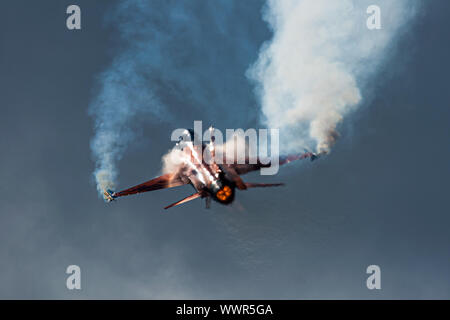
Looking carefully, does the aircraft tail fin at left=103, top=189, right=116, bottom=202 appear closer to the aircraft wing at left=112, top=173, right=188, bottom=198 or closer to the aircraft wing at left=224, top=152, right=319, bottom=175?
the aircraft wing at left=112, top=173, right=188, bottom=198

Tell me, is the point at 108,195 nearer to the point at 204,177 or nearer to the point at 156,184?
the point at 156,184

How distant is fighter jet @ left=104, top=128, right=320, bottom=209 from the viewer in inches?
2030

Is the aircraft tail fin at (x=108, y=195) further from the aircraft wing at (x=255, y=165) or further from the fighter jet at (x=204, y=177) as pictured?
the aircraft wing at (x=255, y=165)

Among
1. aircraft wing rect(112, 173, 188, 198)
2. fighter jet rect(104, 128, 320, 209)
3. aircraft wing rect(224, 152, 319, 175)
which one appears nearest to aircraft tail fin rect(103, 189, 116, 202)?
fighter jet rect(104, 128, 320, 209)

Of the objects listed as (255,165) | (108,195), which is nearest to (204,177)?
(255,165)

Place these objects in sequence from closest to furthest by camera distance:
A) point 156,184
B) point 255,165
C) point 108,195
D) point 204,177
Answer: point 204,177, point 255,165, point 156,184, point 108,195

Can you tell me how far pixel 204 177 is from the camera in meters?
54.0

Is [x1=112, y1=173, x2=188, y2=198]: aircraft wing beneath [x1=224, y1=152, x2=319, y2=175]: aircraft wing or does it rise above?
beneath

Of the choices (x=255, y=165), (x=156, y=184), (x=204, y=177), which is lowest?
(x=204, y=177)

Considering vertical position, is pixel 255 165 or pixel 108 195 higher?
pixel 255 165

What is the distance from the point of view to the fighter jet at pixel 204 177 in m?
51.6

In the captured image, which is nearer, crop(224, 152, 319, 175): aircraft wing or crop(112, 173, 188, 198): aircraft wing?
crop(224, 152, 319, 175): aircraft wing
